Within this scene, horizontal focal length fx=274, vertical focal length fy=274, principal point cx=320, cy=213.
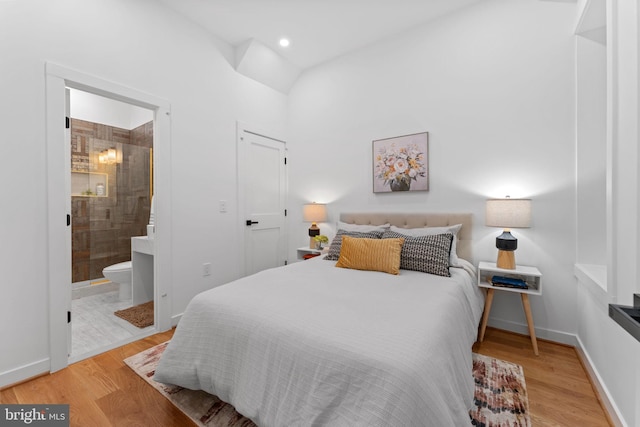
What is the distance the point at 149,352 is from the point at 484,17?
4.19 m

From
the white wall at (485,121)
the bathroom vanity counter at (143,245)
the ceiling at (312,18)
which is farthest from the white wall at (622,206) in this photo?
the bathroom vanity counter at (143,245)

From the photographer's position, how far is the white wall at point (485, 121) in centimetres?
229

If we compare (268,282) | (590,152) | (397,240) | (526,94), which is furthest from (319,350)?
(526,94)

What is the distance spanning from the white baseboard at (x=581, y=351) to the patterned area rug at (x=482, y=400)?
1.22 ft

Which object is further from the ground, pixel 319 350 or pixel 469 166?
pixel 469 166

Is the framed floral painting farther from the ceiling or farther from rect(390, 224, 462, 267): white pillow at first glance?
the ceiling

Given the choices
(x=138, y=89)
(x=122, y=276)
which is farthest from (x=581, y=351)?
(x=122, y=276)

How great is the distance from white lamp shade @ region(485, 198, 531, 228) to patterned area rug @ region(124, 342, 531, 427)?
3.41ft

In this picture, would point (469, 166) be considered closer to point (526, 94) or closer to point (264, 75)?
point (526, 94)

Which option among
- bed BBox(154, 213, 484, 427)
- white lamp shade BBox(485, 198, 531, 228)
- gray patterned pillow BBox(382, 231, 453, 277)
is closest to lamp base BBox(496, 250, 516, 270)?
white lamp shade BBox(485, 198, 531, 228)

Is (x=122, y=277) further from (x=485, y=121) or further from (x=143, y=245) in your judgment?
(x=485, y=121)

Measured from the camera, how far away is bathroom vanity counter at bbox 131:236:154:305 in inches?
126

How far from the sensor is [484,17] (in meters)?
2.60

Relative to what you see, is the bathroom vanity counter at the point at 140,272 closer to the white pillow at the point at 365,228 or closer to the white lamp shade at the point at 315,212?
the white lamp shade at the point at 315,212
